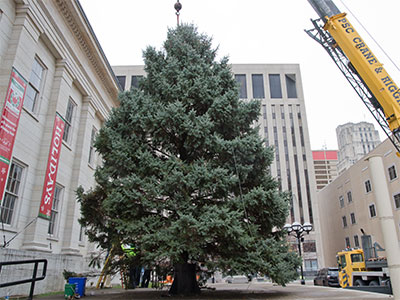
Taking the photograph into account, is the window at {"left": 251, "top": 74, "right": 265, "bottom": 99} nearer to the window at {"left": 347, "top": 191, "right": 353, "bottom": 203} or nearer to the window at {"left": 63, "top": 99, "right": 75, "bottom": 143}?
the window at {"left": 347, "top": 191, "right": 353, "bottom": 203}

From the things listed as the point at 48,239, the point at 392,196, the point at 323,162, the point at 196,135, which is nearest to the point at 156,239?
the point at 196,135

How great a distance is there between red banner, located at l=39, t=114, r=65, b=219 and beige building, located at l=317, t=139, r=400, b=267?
27.0m

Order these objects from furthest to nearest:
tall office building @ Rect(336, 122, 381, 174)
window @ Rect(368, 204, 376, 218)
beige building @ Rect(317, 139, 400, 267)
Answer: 1. tall office building @ Rect(336, 122, 381, 174)
2. window @ Rect(368, 204, 376, 218)
3. beige building @ Rect(317, 139, 400, 267)

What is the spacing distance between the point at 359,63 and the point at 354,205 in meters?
31.5

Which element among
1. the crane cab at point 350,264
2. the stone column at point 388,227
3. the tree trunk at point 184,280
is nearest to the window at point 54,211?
the tree trunk at point 184,280

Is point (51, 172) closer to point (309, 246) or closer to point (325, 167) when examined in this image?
point (309, 246)

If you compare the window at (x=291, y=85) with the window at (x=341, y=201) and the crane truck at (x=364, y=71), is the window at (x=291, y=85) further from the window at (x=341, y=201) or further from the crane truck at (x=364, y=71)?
the crane truck at (x=364, y=71)

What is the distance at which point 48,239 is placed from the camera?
1502 cm

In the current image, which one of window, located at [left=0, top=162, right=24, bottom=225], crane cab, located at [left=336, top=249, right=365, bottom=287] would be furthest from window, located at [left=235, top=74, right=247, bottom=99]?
window, located at [left=0, top=162, right=24, bottom=225]

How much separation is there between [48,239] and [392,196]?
30.7 meters

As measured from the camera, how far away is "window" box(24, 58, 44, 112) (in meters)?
14.0

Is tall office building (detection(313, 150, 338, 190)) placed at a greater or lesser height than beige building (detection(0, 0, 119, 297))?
greater

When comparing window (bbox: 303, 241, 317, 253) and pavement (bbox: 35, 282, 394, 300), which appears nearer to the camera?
pavement (bbox: 35, 282, 394, 300)

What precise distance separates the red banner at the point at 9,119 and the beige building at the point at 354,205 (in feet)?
95.4
